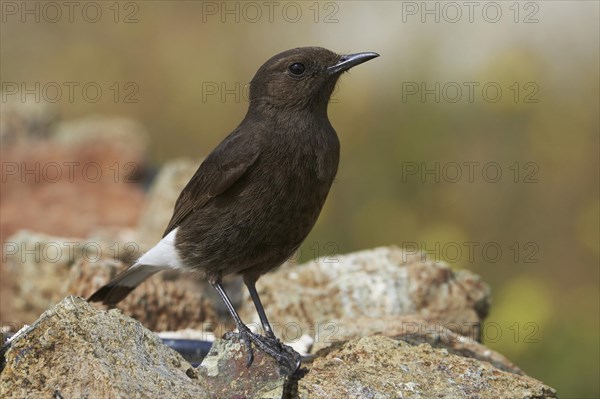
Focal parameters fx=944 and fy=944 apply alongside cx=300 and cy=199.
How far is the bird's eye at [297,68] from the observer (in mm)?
5258

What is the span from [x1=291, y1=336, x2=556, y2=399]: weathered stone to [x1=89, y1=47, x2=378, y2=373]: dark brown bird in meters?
0.44

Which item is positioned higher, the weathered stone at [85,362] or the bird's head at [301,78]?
the bird's head at [301,78]

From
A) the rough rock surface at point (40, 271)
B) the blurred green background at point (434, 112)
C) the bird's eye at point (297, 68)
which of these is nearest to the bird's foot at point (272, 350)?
the bird's eye at point (297, 68)

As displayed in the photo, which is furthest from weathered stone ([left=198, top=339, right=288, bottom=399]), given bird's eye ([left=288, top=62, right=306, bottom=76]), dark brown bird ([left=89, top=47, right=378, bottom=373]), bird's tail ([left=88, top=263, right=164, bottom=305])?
bird's eye ([left=288, top=62, right=306, bottom=76])

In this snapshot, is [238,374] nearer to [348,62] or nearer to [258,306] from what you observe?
[258,306]

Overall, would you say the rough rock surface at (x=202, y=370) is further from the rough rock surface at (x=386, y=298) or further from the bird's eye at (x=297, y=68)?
the bird's eye at (x=297, y=68)

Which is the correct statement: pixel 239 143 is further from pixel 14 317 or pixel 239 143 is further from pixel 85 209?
pixel 85 209

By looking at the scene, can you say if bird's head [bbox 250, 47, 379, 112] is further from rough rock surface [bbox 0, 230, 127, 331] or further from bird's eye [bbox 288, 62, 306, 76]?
rough rock surface [bbox 0, 230, 127, 331]

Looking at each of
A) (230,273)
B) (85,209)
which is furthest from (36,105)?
(230,273)

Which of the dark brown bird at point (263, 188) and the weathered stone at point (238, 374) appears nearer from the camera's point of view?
the weathered stone at point (238, 374)

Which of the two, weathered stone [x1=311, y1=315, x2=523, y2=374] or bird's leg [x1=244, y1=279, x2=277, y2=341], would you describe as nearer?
weathered stone [x1=311, y1=315, x2=523, y2=374]

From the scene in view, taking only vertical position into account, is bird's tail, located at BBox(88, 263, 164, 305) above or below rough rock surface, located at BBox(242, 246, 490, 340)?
above

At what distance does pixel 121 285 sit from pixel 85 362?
2.15 metres

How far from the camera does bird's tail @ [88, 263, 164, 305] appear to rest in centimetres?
539
